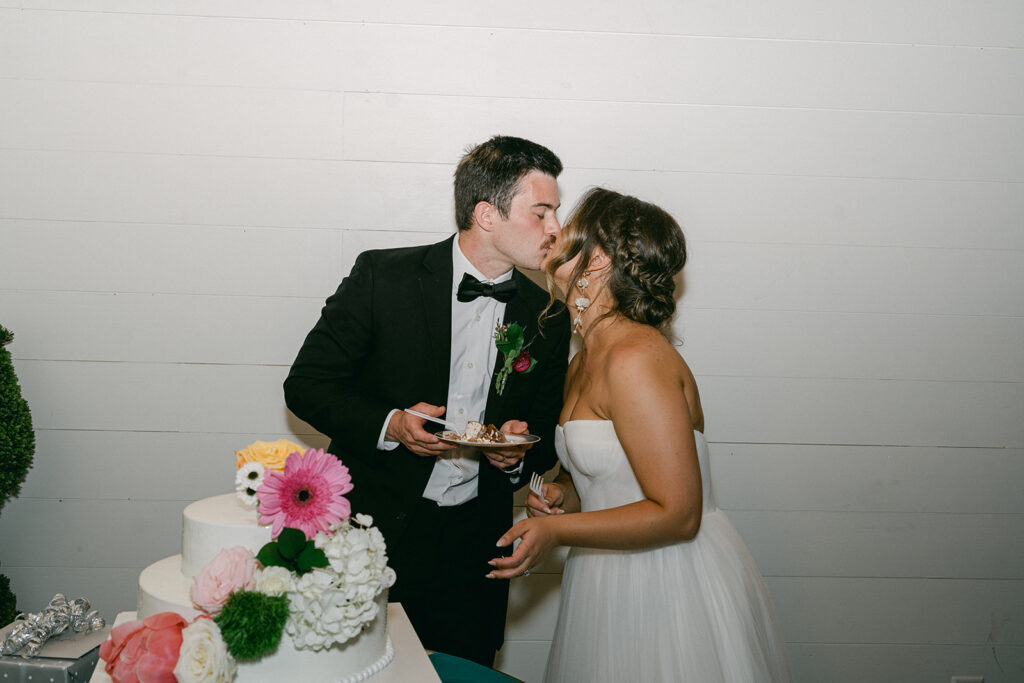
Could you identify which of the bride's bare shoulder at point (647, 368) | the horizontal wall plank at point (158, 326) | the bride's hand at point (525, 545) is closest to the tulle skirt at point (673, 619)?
the bride's hand at point (525, 545)

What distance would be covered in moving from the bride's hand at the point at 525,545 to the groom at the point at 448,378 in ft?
1.48

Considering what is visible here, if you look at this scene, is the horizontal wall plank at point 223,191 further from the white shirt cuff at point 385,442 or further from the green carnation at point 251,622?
the green carnation at point 251,622

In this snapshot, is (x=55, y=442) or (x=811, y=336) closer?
(x=55, y=442)

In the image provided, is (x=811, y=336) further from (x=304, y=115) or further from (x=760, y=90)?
(x=304, y=115)

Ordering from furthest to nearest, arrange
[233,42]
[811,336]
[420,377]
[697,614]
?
[811,336], [233,42], [420,377], [697,614]

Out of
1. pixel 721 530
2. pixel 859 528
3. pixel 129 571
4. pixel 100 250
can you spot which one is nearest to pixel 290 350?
pixel 100 250

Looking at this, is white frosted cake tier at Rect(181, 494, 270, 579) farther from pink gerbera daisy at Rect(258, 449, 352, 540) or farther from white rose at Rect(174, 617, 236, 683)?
white rose at Rect(174, 617, 236, 683)

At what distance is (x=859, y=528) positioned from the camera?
3199 millimetres

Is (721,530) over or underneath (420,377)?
underneath

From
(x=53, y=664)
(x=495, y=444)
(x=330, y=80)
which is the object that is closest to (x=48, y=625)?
(x=53, y=664)

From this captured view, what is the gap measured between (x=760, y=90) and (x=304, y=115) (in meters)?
1.71

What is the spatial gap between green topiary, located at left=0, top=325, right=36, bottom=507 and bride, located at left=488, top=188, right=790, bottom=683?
1686 mm

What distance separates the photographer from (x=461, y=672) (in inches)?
67.6

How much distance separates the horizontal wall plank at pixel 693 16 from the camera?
9.50 feet
